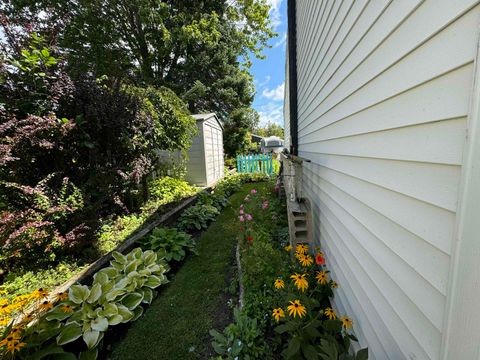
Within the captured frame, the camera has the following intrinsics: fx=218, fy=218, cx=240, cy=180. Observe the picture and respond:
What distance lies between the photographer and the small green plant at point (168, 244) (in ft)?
10.5

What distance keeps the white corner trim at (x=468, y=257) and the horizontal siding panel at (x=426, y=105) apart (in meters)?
0.06

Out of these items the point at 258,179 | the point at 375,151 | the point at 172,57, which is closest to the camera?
the point at 375,151

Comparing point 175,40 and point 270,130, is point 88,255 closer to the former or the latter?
point 175,40

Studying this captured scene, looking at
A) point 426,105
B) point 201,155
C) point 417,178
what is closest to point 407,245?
point 417,178

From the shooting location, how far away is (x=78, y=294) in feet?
6.96

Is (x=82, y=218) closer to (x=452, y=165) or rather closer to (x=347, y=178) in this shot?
(x=347, y=178)

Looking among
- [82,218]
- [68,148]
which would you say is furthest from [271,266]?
[68,148]

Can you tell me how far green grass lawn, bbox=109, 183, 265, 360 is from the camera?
196 centimetres

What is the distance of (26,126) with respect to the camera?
2.68 meters

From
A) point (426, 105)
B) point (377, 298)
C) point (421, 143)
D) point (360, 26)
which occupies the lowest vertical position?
point (377, 298)

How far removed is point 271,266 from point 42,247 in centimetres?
296

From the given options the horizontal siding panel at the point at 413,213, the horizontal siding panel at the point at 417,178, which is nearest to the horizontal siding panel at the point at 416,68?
the horizontal siding panel at the point at 417,178

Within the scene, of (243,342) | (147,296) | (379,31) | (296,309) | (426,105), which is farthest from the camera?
(147,296)

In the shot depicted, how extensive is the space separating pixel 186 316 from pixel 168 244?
124 centimetres
